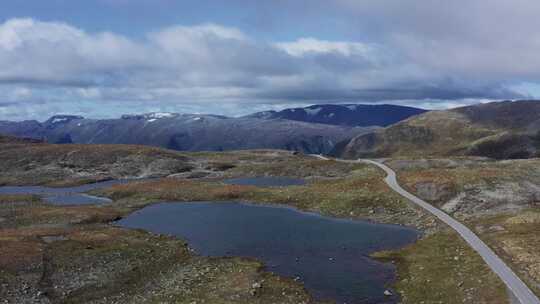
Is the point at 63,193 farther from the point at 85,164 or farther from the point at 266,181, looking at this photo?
the point at 266,181

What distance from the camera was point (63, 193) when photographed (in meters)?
138

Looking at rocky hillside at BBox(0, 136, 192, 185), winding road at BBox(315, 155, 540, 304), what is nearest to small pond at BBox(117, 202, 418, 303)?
winding road at BBox(315, 155, 540, 304)

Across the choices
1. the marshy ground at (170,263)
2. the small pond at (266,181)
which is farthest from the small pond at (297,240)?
the small pond at (266,181)

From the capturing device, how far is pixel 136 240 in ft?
242

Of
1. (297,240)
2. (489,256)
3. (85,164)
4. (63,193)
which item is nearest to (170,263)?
(297,240)

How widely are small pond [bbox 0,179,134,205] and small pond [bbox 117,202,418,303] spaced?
78.2 feet

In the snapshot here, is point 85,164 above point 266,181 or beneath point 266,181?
above

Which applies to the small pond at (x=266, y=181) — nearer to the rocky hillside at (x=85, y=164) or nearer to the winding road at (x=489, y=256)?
the rocky hillside at (x=85, y=164)

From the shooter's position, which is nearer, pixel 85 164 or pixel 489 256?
pixel 489 256

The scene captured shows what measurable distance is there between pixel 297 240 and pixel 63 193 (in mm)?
87789

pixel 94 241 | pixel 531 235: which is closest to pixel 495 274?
pixel 531 235

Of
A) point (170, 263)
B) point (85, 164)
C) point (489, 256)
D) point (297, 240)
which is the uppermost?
point (489, 256)

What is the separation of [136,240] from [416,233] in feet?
140

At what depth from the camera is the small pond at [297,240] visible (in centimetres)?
5534
